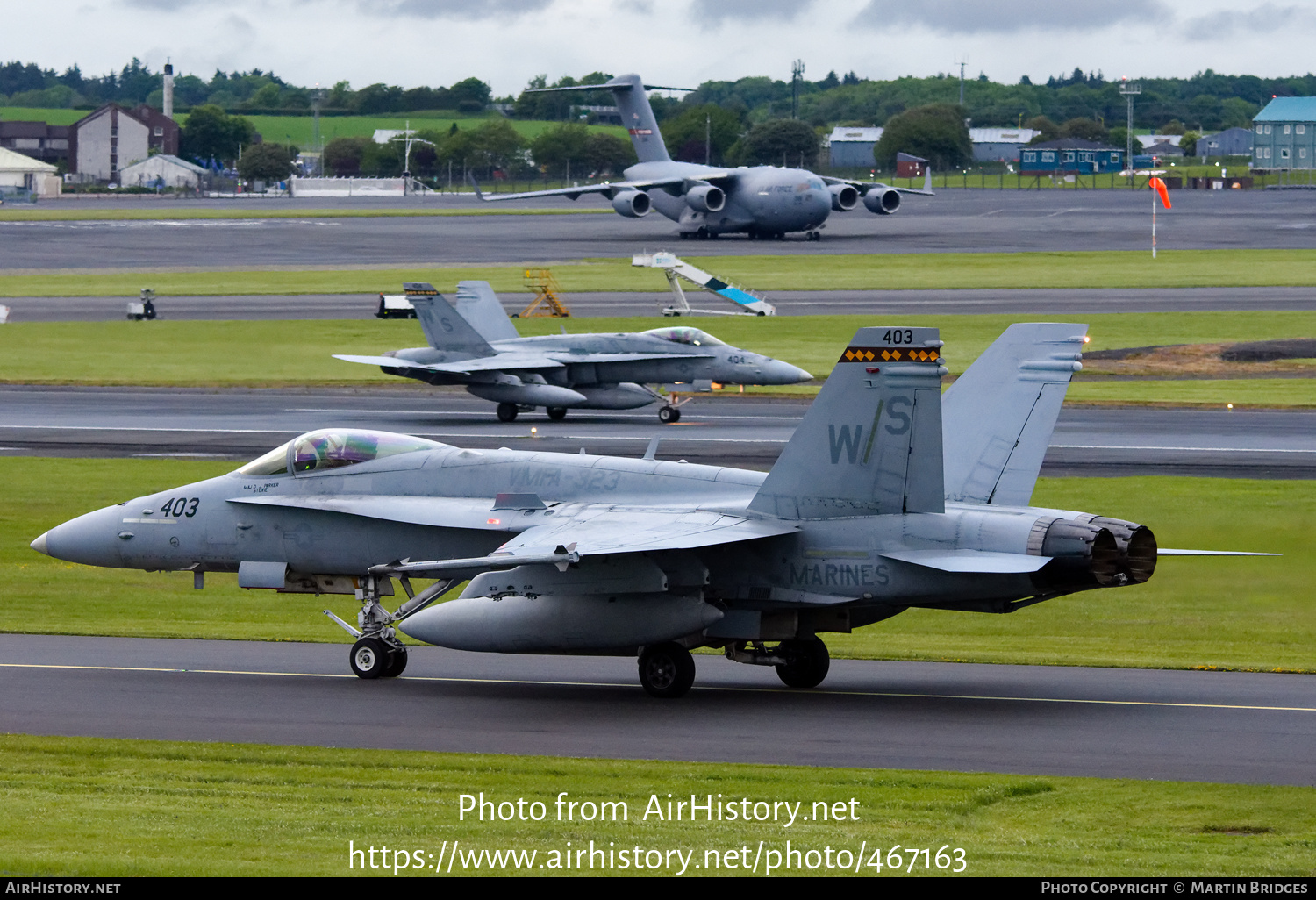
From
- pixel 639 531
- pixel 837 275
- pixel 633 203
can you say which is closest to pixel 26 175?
pixel 633 203

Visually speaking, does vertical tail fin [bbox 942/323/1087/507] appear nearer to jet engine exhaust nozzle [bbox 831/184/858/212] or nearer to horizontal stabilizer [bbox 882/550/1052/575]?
horizontal stabilizer [bbox 882/550/1052/575]

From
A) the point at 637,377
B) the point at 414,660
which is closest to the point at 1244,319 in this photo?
the point at 637,377

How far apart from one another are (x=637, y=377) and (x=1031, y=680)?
2635 centimetres

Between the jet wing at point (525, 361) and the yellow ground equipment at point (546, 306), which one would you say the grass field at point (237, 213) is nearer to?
the yellow ground equipment at point (546, 306)

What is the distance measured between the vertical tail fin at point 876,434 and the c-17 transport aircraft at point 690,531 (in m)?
0.02

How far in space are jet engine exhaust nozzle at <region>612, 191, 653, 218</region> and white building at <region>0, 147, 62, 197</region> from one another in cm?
10570

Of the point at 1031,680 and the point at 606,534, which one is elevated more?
the point at 606,534

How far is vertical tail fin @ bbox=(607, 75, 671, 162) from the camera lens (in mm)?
101125

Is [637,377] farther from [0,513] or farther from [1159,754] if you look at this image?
[1159,754]

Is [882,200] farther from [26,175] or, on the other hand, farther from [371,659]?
[26,175]

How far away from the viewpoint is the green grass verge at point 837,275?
76.2m

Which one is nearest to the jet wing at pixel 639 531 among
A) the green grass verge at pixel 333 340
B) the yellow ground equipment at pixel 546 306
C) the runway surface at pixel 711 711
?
the runway surface at pixel 711 711

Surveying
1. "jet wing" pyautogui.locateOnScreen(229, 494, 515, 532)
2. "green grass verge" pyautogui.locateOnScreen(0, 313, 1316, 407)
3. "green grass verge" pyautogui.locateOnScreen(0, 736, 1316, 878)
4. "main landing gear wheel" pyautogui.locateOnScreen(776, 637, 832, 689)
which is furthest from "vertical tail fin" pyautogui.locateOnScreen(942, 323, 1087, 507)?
"green grass verge" pyautogui.locateOnScreen(0, 313, 1316, 407)

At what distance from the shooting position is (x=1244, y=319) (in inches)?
2393
